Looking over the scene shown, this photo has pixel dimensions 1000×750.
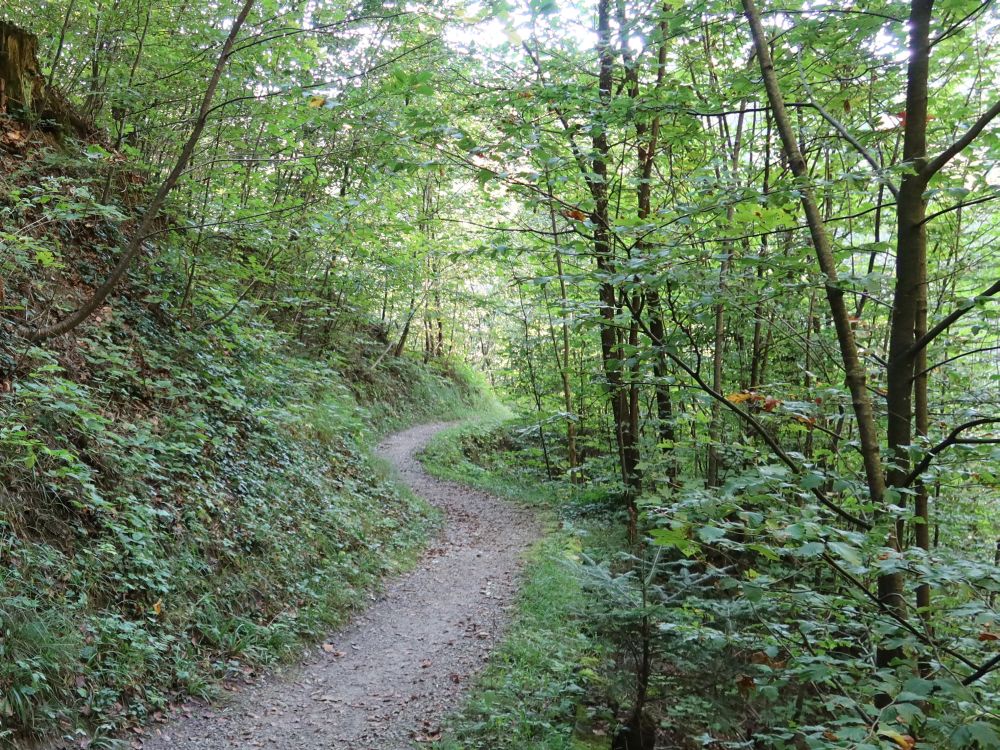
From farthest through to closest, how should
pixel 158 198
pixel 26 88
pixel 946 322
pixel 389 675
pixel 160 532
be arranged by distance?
pixel 26 88 → pixel 389 675 → pixel 160 532 → pixel 158 198 → pixel 946 322

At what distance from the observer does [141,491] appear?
5.97 meters

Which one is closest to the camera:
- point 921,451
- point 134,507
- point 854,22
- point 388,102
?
point 921,451

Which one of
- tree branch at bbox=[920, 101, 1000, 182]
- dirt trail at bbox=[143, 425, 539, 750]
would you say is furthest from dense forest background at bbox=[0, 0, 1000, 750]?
dirt trail at bbox=[143, 425, 539, 750]

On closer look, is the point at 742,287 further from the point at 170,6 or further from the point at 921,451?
the point at 170,6

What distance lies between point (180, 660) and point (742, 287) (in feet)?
17.3

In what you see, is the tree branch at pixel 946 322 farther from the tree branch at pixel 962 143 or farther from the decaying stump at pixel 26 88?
the decaying stump at pixel 26 88

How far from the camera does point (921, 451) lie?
8.82 feet

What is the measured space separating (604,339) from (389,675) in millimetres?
5675

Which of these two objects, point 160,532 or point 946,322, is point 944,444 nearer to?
point 946,322

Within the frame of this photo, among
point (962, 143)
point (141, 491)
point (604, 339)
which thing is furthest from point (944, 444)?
point (604, 339)

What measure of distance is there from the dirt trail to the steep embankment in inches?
12.2

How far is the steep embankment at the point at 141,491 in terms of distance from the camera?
452 cm

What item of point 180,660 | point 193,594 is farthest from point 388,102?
point 180,660

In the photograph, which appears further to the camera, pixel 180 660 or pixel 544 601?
pixel 544 601
